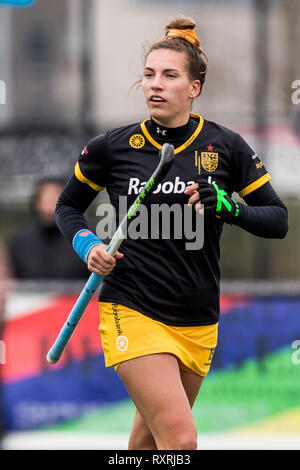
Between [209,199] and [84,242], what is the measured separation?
59 cm

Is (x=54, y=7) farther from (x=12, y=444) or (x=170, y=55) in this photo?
(x=170, y=55)

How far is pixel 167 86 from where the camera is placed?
13.7ft

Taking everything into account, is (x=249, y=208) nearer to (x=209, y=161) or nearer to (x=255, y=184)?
(x=255, y=184)

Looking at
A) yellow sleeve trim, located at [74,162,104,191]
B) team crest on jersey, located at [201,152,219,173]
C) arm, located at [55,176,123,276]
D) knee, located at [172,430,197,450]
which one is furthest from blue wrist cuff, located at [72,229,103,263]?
knee, located at [172,430,197,450]

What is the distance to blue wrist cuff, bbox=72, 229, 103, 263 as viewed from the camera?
4.06 metres

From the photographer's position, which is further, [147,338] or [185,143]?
[185,143]

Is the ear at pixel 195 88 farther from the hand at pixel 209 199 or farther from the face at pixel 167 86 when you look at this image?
the hand at pixel 209 199

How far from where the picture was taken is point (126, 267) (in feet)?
13.8

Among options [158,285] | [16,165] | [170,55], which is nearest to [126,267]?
A: [158,285]

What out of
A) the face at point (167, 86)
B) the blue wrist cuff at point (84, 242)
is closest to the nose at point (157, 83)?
Answer: the face at point (167, 86)

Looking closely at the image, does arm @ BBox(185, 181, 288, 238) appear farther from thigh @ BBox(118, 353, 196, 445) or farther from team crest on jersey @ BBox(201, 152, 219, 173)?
thigh @ BBox(118, 353, 196, 445)

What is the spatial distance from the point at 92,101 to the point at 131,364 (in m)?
19.9

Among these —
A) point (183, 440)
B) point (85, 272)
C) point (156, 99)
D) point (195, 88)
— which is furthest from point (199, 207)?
point (85, 272)

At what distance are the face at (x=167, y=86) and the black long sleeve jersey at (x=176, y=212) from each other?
70 millimetres
